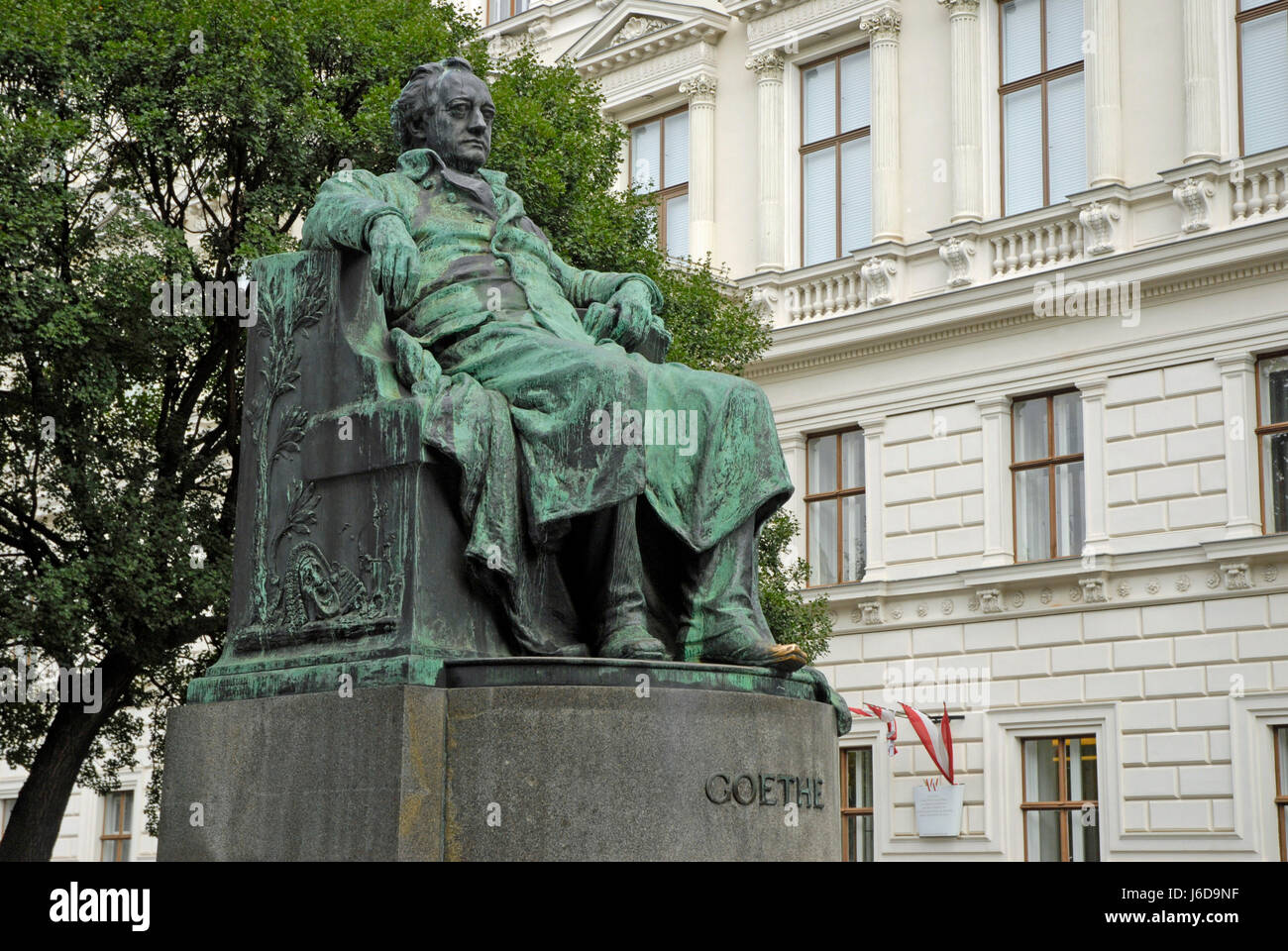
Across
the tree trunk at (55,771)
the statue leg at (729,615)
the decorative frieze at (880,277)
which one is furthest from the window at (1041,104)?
the statue leg at (729,615)

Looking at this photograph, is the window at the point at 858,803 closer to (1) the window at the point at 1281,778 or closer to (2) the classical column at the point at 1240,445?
(1) the window at the point at 1281,778

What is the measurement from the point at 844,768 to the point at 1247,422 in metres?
7.05

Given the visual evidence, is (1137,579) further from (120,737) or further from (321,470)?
(321,470)

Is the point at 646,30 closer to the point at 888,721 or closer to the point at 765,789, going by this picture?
the point at 888,721

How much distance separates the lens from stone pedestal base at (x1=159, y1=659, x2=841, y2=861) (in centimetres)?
594

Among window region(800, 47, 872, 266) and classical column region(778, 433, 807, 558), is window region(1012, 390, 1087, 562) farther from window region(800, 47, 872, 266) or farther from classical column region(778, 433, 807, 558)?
window region(800, 47, 872, 266)

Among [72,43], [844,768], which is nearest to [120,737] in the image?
[72,43]

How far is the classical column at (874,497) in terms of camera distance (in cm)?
2538

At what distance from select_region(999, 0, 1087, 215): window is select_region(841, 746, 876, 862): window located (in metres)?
7.25

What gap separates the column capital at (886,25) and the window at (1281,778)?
35.1 feet

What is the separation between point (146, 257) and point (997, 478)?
460 inches

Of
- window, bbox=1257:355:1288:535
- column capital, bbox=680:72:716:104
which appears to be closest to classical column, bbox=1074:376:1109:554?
window, bbox=1257:355:1288:535

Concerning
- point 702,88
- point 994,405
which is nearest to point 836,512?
point 994,405

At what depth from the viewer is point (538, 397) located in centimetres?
675
